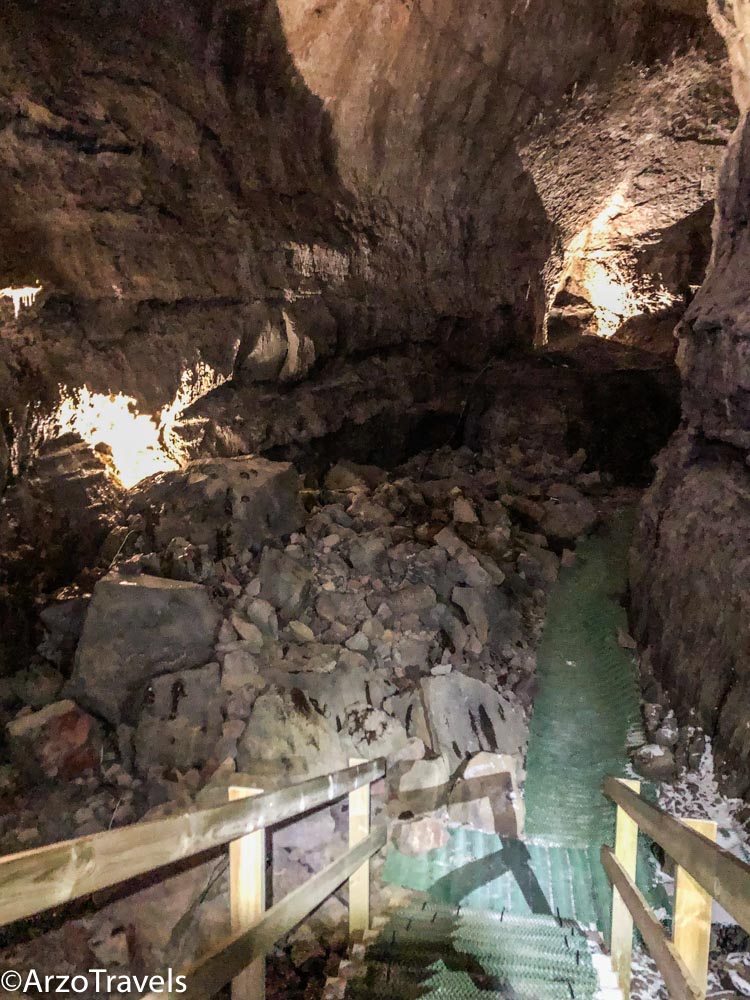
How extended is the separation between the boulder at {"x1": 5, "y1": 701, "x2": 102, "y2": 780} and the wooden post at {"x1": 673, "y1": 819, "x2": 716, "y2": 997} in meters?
3.16

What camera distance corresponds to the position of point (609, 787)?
2557 mm

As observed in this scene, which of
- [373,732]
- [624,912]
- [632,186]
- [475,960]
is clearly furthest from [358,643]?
[632,186]

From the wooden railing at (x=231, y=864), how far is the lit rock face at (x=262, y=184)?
3.35 meters

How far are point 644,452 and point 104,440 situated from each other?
9215 millimetres

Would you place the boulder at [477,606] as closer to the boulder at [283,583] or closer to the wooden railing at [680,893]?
the boulder at [283,583]

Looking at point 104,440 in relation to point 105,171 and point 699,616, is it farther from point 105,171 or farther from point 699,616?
point 699,616

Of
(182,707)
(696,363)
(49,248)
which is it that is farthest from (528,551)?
(49,248)

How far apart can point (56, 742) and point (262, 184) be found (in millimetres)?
5139

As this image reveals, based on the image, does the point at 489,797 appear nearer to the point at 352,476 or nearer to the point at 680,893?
the point at 680,893

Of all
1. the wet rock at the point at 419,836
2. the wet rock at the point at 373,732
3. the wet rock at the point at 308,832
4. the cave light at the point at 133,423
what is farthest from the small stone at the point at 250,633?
the cave light at the point at 133,423

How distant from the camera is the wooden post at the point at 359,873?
274 centimetres

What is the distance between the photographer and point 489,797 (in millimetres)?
3803

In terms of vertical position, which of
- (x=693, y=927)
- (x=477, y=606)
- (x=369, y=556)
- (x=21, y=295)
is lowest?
(x=693, y=927)

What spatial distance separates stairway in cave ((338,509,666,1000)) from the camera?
7.85 ft
